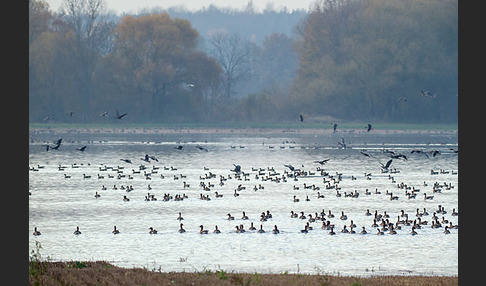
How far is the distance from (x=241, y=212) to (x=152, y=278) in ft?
67.6

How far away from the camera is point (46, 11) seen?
431 ft

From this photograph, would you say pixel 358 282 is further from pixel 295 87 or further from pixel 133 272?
pixel 295 87

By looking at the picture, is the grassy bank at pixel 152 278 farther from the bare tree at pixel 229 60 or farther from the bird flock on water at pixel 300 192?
the bare tree at pixel 229 60

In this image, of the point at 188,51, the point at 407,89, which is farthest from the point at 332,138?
the point at 188,51

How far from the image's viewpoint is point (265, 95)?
440ft

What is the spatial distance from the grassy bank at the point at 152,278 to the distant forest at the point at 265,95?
102 m

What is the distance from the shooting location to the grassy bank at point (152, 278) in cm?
1945

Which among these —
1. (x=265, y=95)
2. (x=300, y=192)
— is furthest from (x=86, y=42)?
(x=300, y=192)

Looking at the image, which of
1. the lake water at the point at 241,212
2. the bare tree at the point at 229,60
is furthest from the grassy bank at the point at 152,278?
the bare tree at the point at 229,60

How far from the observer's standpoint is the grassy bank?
1945 cm

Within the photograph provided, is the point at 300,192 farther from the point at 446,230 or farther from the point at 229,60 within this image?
the point at 229,60

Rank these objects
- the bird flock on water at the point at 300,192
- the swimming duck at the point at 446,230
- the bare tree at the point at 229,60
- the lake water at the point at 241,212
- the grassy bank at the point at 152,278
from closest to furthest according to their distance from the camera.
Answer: the grassy bank at the point at 152,278, the lake water at the point at 241,212, the swimming duck at the point at 446,230, the bird flock on water at the point at 300,192, the bare tree at the point at 229,60

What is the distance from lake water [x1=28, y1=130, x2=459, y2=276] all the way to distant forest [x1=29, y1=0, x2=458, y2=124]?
42681 millimetres

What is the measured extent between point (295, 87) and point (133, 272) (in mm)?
112478
